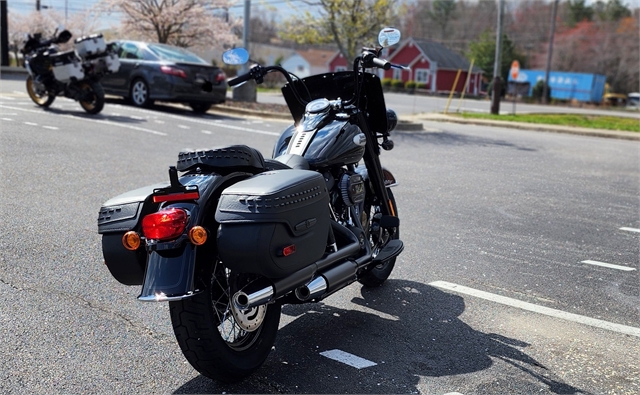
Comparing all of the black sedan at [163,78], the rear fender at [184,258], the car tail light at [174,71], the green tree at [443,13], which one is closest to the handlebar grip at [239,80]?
the rear fender at [184,258]

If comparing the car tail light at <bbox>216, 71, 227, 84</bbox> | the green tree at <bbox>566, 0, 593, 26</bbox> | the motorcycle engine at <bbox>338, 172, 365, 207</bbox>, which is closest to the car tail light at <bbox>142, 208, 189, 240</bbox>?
the motorcycle engine at <bbox>338, 172, 365, 207</bbox>

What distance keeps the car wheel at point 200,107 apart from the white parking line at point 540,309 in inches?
492

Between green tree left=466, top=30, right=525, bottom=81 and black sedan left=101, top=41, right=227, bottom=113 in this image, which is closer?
black sedan left=101, top=41, right=227, bottom=113

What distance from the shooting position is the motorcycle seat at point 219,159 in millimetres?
3598

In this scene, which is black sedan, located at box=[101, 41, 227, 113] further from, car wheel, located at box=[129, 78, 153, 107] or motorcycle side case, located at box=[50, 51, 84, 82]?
motorcycle side case, located at box=[50, 51, 84, 82]

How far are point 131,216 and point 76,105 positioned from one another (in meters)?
13.3

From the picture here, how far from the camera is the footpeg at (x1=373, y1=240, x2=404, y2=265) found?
4.72m

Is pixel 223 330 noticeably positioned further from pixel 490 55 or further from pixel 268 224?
pixel 490 55

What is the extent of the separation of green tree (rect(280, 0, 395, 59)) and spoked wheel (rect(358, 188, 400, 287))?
14.4m

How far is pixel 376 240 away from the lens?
521 cm

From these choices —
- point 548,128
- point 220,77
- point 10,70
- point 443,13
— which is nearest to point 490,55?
point 443,13

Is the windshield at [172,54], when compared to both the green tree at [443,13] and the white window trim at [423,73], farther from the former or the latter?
the green tree at [443,13]

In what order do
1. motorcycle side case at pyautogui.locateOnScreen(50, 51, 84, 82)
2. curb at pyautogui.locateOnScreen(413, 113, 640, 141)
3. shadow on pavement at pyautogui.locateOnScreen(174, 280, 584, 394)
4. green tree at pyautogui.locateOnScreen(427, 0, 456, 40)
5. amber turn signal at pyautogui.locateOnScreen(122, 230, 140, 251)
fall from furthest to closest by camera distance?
green tree at pyautogui.locateOnScreen(427, 0, 456, 40) < curb at pyautogui.locateOnScreen(413, 113, 640, 141) < motorcycle side case at pyautogui.locateOnScreen(50, 51, 84, 82) < shadow on pavement at pyautogui.locateOnScreen(174, 280, 584, 394) < amber turn signal at pyautogui.locateOnScreen(122, 230, 140, 251)

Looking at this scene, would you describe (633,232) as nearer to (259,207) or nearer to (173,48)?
(259,207)
